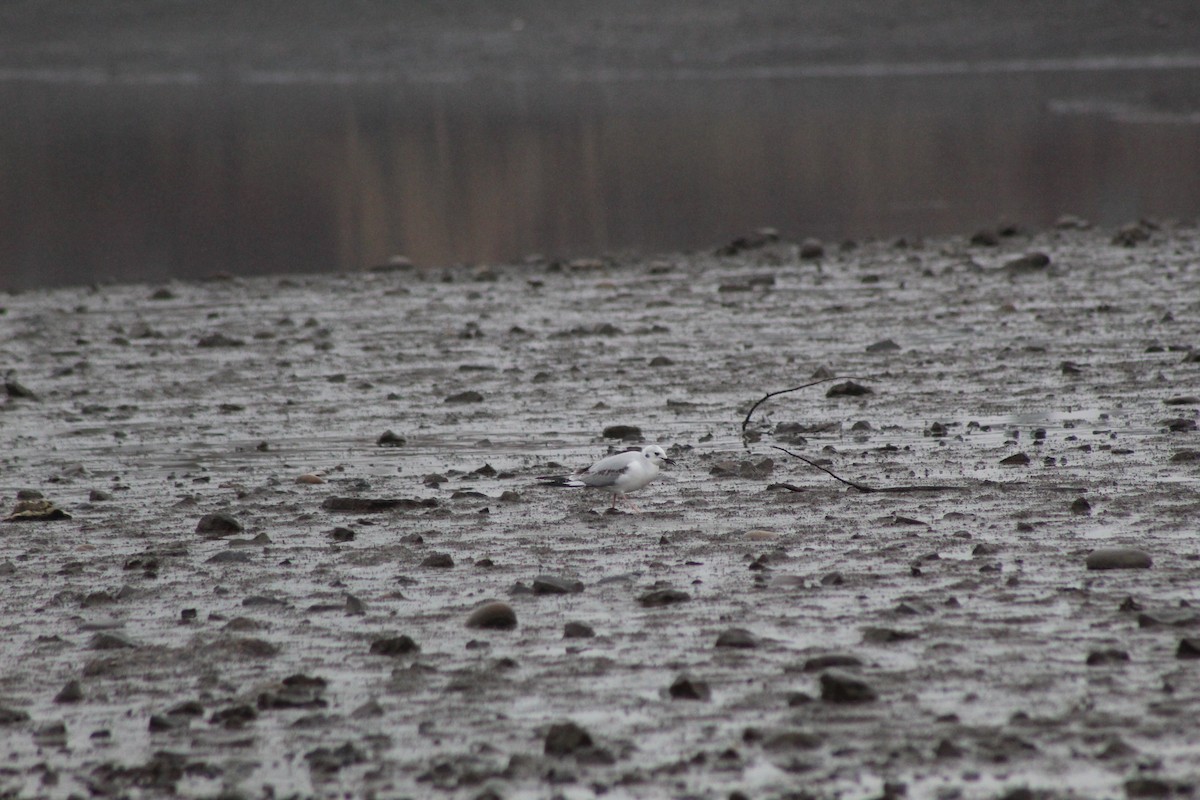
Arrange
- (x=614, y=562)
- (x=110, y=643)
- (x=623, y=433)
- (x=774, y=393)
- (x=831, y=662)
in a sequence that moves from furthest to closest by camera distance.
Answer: (x=623, y=433)
(x=774, y=393)
(x=614, y=562)
(x=110, y=643)
(x=831, y=662)

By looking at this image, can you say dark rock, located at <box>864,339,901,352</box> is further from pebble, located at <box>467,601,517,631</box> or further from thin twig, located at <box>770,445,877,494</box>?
pebble, located at <box>467,601,517,631</box>

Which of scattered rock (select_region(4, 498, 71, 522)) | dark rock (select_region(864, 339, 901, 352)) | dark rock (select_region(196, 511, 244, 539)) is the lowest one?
dark rock (select_region(196, 511, 244, 539))

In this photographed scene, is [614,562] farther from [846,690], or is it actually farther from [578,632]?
[846,690]

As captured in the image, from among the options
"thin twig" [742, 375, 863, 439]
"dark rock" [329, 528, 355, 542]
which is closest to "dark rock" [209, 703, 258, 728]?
"dark rock" [329, 528, 355, 542]

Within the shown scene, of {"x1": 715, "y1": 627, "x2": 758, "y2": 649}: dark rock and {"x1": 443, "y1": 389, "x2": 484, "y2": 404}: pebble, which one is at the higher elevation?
{"x1": 443, "y1": 389, "x2": 484, "y2": 404}: pebble

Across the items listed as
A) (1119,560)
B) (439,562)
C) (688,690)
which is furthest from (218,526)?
(1119,560)

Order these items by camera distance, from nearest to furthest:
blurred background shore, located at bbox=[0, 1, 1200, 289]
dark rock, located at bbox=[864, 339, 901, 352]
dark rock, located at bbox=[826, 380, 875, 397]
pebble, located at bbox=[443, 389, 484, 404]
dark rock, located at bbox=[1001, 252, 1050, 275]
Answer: dark rock, located at bbox=[826, 380, 875, 397]
pebble, located at bbox=[443, 389, 484, 404]
dark rock, located at bbox=[864, 339, 901, 352]
dark rock, located at bbox=[1001, 252, 1050, 275]
blurred background shore, located at bbox=[0, 1, 1200, 289]

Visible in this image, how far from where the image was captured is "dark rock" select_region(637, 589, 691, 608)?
236 inches

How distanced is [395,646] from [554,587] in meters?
0.78

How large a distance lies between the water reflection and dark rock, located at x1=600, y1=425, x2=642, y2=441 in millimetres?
10990

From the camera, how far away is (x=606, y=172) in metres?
34.8

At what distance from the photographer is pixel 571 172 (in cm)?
3531

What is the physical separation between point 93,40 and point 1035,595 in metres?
97.6

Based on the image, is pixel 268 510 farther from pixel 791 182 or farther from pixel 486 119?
pixel 486 119
